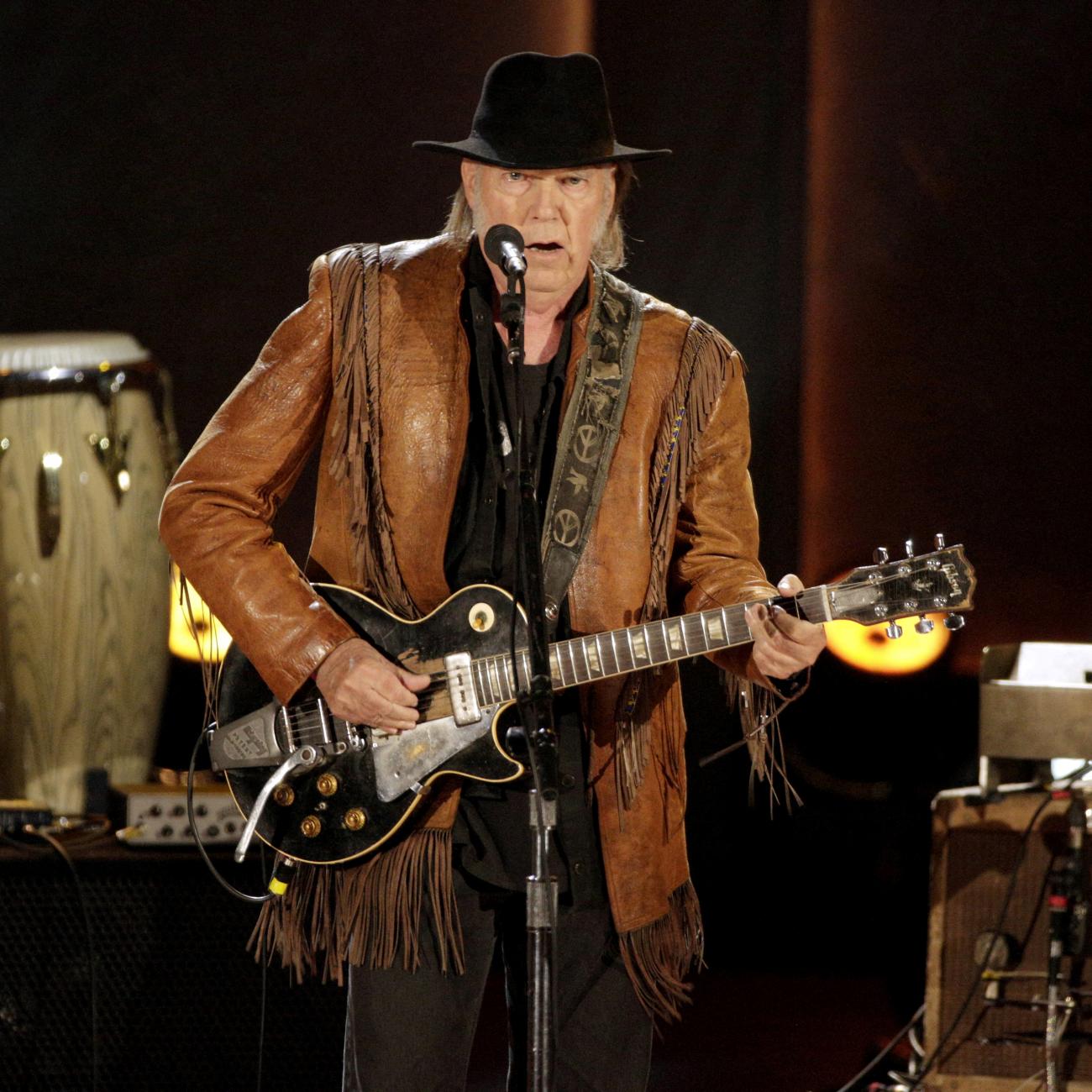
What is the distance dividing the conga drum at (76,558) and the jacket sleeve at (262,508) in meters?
1.74

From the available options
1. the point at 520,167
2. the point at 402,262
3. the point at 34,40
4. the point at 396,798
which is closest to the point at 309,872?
the point at 396,798

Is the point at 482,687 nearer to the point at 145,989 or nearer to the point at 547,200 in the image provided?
the point at 547,200

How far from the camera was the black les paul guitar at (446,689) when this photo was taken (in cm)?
209

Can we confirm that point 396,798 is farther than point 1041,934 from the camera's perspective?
No

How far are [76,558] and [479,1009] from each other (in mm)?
2232

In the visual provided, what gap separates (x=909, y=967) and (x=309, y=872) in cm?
289

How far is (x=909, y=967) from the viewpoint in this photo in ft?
15.0

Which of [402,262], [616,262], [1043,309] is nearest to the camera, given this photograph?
[402,262]

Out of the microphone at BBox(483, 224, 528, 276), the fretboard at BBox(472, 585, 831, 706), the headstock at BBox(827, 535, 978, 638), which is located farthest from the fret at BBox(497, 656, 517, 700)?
the microphone at BBox(483, 224, 528, 276)

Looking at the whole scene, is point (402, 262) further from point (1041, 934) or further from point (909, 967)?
point (909, 967)

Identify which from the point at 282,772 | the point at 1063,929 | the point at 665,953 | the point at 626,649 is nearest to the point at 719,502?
the point at 626,649

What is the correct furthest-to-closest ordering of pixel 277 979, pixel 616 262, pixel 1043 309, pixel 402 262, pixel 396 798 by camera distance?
pixel 1043 309 < pixel 277 979 < pixel 616 262 < pixel 402 262 < pixel 396 798

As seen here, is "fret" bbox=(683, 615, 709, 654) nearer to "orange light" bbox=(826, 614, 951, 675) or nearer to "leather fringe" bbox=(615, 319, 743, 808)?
"leather fringe" bbox=(615, 319, 743, 808)

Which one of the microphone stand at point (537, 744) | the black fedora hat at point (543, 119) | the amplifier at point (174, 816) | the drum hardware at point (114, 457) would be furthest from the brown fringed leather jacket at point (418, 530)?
the drum hardware at point (114, 457)
